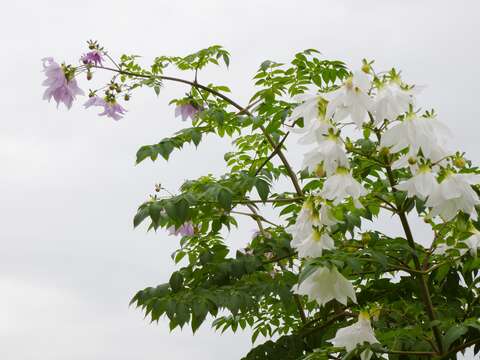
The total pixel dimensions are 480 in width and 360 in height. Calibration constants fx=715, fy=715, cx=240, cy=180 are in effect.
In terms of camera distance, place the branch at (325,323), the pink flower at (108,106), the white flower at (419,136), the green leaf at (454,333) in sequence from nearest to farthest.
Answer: the white flower at (419,136) → the green leaf at (454,333) → the branch at (325,323) → the pink flower at (108,106)

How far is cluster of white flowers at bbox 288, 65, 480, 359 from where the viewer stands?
208 cm

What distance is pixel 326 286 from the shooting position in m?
2.12

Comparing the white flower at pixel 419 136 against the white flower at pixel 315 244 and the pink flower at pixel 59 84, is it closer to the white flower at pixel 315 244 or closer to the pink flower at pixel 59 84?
the white flower at pixel 315 244

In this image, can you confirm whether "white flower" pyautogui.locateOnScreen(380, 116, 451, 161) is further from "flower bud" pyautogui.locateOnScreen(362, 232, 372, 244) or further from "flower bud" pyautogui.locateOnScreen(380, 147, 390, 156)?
"flower bud" pyautogui.locateOnScreen(362, 232, 372, 244)

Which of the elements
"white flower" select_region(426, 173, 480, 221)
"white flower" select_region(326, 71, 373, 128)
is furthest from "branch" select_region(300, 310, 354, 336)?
"white flower" select_region(326, 71, 373, 128)

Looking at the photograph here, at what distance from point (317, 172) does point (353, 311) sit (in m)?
1.17

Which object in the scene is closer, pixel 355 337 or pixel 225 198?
pixel 355 337

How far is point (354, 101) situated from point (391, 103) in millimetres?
107

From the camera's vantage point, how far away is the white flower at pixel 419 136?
2066 mm

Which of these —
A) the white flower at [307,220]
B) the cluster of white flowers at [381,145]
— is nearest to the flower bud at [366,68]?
the cluster of white flowers at [381,145]

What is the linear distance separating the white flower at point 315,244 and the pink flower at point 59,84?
1743 mm

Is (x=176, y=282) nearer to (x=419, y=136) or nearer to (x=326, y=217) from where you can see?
(x=326, y=217)

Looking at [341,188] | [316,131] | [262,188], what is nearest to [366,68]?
[316,131]

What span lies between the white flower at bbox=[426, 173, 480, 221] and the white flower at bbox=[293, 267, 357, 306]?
1.10ft
